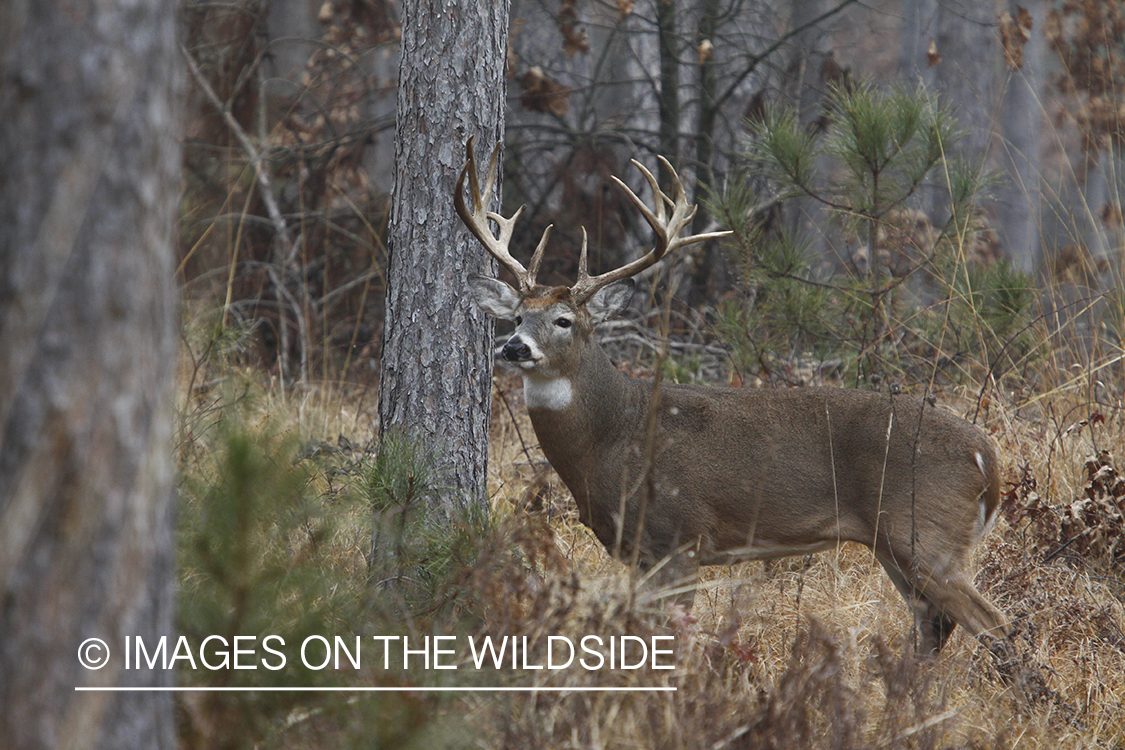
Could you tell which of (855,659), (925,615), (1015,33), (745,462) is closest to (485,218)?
(745,462)

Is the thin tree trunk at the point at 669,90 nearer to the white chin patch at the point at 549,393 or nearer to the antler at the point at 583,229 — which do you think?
the antler at the point at 583,229

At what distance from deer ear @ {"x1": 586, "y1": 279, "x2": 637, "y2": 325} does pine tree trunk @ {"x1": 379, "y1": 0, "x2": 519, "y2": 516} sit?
2.05 feet

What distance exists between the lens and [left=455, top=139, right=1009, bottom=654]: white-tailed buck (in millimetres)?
3879

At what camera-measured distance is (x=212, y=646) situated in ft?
7.35

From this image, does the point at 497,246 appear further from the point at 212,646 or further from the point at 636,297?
the point at 636,297

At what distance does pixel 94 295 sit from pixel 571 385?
2648mm

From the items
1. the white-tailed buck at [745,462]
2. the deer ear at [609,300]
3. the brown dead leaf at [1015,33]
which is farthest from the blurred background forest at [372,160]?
the white-tailed buck at [745,462]

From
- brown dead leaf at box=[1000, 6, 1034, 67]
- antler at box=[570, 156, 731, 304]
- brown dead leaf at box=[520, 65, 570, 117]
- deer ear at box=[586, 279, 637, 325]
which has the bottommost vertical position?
deer ear at box=[586, 279, 637, 325]

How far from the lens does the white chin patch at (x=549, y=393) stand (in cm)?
427

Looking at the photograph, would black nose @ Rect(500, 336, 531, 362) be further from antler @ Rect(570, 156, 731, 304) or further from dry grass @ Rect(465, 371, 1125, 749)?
dry grass @ Rect(465, 371, 1125, 749)

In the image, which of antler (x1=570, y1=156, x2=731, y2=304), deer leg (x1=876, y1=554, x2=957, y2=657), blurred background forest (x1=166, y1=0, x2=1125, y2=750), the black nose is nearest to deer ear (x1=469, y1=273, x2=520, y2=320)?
the black nose

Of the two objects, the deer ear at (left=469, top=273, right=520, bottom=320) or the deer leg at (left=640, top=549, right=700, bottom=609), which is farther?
the deer ear at (left=469, top=273, right=520, bottom=320)

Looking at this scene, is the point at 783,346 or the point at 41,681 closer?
the point at 41,681

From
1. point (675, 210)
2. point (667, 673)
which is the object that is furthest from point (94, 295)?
point (675, 210)
